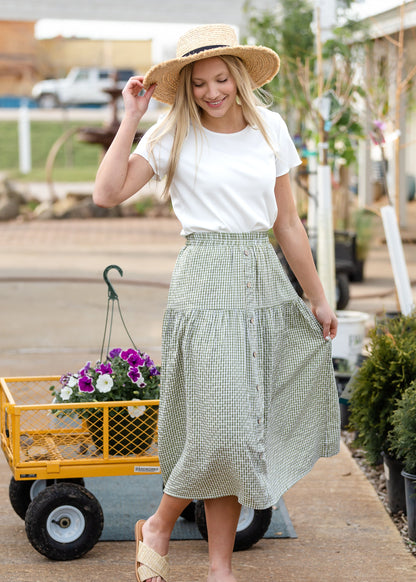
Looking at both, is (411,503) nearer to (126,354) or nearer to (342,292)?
(126,354)

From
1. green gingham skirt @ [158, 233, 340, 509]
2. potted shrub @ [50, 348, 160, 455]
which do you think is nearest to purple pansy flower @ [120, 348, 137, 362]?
potted shrub @ [50, 348, 160, 455]

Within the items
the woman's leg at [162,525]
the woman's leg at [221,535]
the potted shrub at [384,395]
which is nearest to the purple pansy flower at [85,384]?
the woman's leg at [162,525]

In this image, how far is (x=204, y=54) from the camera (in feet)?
8.93

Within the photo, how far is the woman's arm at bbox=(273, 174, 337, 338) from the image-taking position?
9.81 feet

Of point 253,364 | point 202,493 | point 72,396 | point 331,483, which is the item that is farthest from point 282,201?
point 331,483

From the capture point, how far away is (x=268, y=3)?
14078 mm

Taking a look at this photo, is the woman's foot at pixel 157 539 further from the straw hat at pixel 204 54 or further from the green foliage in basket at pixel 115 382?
the straw hat at pixel 204 54

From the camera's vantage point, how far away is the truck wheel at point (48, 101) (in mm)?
33531

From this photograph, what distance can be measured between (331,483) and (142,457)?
1149 millimetres

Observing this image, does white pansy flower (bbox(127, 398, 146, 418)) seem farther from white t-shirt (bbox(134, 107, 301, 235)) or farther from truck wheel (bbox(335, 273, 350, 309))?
truck wheel (bbox(335, 273, 350, 309))

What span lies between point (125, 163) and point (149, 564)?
1.21m

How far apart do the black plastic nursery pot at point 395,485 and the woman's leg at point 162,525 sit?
118 cm

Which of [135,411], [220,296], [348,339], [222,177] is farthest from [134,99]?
[348,339]

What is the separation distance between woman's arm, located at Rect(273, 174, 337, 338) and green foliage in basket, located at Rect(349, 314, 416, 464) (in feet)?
3.05
